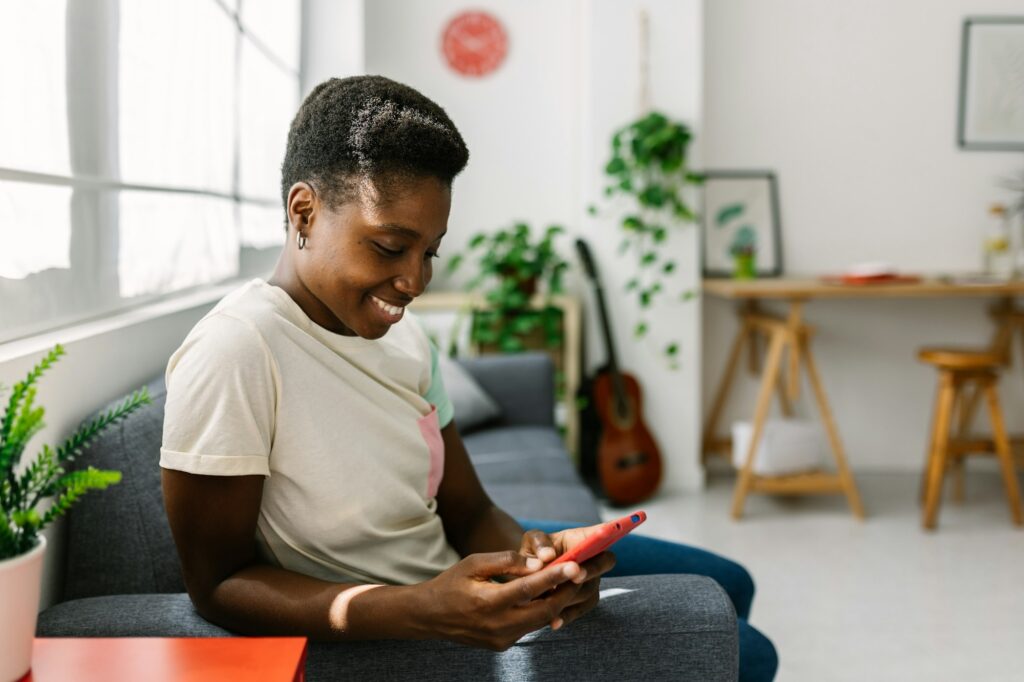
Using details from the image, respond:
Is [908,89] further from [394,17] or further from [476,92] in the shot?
[394,17]

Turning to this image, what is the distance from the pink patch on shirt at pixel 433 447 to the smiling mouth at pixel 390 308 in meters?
0.18

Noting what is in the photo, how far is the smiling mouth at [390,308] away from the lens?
1.17 meters

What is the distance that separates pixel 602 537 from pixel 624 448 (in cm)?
269

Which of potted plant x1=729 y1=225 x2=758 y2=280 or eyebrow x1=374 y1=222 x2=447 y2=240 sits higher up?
eyebrow x1=374 y1=222 x2=447 y2=240

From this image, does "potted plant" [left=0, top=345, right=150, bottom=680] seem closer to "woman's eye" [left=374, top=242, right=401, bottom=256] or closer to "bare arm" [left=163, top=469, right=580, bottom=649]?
"bare arm" [left=163, top=469, right=580, bottom=649]

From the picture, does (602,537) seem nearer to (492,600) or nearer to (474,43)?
(492,600)

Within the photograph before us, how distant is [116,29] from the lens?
1820 mm

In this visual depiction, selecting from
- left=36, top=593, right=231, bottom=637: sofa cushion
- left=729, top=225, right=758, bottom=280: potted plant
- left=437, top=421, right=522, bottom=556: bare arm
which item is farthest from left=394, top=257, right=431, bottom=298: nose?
left=729, top=225, right=758, bottom=280: potted plant

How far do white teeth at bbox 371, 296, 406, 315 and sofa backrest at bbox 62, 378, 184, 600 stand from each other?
17.6 inches

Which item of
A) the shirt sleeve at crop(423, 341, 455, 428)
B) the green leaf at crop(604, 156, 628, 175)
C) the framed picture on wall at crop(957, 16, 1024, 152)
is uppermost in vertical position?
the framed picture on wall at crop(957, 16, 1024, 152)

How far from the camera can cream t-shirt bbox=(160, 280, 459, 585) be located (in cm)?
104

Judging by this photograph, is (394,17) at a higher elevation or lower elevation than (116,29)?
higher

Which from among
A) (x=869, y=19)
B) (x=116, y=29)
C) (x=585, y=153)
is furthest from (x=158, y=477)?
(x=869, y=19)

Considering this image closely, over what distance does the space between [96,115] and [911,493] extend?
3.35 m
